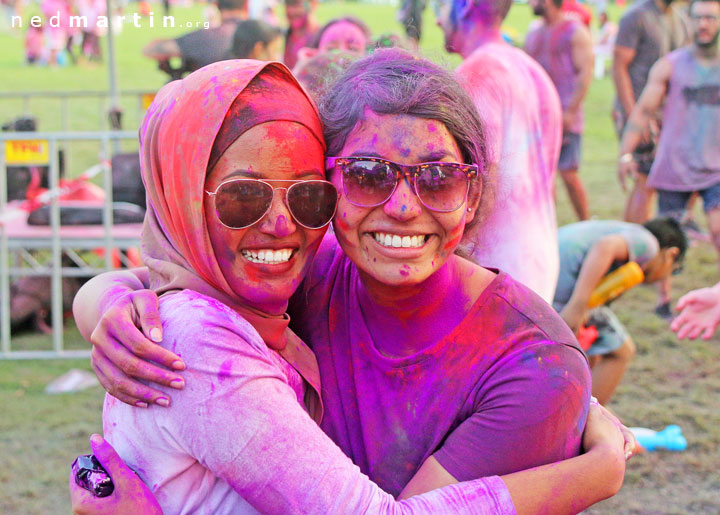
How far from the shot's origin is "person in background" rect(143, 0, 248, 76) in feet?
21.2

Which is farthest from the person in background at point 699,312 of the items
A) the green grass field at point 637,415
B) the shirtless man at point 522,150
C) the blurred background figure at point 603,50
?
the blurred background figure at point 603,50

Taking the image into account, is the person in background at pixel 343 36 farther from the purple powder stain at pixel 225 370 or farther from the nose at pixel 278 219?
the purple powder stain at pixel 225 370

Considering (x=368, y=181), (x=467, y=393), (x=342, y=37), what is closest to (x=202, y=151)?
(x=368, y=181)

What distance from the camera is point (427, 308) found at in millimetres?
1836

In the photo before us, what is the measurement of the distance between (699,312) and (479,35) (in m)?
1.54

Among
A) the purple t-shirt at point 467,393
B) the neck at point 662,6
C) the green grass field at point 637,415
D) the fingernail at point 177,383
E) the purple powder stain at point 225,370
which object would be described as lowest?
the green grass field at point 637,415

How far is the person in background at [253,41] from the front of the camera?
19.2 feet

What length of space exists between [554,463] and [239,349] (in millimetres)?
668

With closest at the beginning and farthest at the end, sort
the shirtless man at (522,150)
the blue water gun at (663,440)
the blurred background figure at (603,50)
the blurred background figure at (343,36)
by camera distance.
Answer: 1. the shirtless man at (522,150)
2. the blue water gun at (663,440)
3. the blurred background figure at (343,36)
4. the blurred background figure at (603,50)

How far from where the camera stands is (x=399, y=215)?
1.74 meters

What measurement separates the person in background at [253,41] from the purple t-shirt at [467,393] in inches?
169

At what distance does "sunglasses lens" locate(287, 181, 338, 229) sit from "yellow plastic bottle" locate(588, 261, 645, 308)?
2895 millimetres

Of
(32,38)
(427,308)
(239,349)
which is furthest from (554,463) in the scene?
(32,38)

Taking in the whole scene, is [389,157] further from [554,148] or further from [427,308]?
[554,148]
